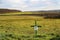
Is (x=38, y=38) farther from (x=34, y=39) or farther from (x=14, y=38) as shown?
(x=14, y=38)

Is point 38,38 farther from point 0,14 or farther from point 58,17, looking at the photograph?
point 0,14

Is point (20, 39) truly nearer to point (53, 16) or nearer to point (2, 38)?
point (2, 38)

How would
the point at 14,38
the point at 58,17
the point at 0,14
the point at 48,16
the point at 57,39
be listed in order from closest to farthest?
the point at 57,39, the point at 14,38, the point at 58,17, the point at 48,16, the point at 0,14

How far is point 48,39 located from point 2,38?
411 centimetres

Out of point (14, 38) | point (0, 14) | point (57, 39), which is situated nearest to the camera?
point (57, 39)

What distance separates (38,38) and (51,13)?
787 inches

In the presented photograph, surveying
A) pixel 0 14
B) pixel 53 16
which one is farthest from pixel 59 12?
pixel 0 14

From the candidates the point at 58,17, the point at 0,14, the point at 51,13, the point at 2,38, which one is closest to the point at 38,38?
the point at 2,38

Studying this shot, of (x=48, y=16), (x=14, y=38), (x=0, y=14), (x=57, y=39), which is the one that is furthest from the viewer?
(x=0, y=14)

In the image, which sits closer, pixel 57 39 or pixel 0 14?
pixel 57 39

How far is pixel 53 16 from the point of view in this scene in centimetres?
3809

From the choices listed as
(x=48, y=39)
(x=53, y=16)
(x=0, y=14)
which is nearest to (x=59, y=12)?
(x=53, y=16)

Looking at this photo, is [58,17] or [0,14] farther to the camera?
[0,14]

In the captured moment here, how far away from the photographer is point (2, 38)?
58.8 ft
